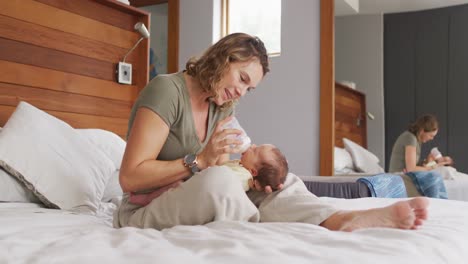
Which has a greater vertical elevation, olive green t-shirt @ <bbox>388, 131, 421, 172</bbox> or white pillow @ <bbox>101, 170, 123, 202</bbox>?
olive green t-shirt @ <bbox>388, 131, 421, 172</bbox>

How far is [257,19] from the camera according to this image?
4.08 meters

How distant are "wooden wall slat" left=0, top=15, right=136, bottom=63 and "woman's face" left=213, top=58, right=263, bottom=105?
1.14 meters

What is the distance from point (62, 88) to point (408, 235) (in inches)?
74.0

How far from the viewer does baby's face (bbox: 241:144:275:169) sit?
57.5 inches

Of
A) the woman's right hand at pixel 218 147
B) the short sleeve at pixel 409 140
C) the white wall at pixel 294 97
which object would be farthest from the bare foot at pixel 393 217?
the white wall at pixel 294 97

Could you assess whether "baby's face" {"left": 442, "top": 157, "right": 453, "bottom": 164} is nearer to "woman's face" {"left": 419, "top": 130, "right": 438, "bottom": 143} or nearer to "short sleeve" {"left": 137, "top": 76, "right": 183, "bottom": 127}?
"woman's face" {"left": 419, "top": 130, "right": 438, "bottom": 143}

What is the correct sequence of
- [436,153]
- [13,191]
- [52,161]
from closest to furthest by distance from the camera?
[13,191] < [52,161] < [436,153]

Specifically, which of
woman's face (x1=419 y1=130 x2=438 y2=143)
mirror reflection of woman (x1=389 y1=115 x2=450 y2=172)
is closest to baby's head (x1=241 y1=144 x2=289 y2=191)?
mirror reflection of woman (x1=389 y1=115 x2=450 y2=172)

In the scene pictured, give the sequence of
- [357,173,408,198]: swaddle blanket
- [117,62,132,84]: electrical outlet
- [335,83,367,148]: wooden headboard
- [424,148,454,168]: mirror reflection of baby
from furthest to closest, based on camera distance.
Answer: [335,83,367,148]: wooden headboard → [424,148,454,168]: mirror reflection of baby → [117,62,132,84]: electrical outlet → [357,173,408,198]: swaddle blanket

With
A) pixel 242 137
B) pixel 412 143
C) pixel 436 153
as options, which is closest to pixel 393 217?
pixel 242 137

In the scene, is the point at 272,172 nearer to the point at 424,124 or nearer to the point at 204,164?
the point at 204,164

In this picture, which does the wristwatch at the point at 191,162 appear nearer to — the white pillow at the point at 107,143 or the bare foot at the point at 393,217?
the bare foot at the point at 393,217

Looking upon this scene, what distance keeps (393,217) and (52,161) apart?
1.24 m

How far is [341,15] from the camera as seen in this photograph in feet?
12.1
